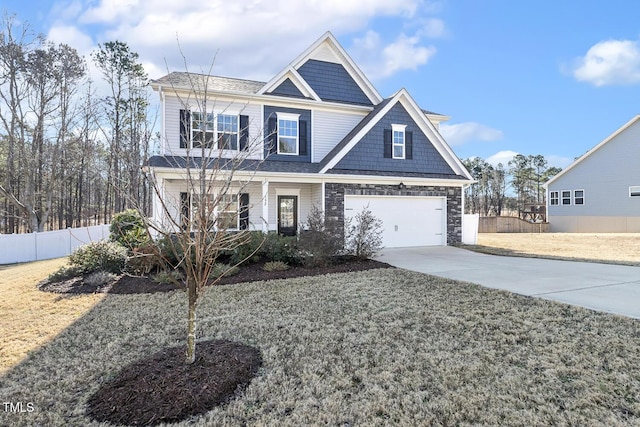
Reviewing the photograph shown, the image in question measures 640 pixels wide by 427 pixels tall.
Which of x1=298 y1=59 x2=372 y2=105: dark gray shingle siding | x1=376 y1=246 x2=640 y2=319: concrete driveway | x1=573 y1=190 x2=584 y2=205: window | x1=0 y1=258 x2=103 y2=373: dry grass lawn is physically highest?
x1=298 y1=59 x2=372 y2=105: dark gray shingle siding

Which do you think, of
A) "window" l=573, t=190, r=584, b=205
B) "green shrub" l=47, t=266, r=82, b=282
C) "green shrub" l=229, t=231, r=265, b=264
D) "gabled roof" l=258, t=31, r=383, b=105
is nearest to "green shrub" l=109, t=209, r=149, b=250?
"green shrub" l=47, t=266, r=82, b=282

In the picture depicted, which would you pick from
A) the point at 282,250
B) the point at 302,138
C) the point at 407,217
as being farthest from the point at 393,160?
the point at 282,250

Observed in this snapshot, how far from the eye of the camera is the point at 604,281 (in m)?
7.44

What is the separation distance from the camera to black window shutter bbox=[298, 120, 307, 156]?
13992 mm

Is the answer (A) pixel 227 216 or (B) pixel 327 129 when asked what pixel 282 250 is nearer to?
(A) pixel 227 216

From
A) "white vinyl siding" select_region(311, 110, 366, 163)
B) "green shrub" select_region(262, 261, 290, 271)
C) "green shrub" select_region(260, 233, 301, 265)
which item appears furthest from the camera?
"white vinyl siding" select_region(311, 110, 366, 163)

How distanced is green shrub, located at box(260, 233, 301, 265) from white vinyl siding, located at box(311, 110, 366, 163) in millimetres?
5233

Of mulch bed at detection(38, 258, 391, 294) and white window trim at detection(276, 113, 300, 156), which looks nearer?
mulch bed at detection(38, 258, 391, 294)

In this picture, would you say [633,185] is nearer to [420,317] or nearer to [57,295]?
[420,317]

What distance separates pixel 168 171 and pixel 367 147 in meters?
7.22

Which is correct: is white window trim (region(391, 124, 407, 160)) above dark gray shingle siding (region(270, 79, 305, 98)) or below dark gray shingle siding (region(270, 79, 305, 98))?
below

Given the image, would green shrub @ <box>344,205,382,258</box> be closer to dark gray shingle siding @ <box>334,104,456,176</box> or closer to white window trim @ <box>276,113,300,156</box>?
dark gray shingle siding @ <box>334,104,456,176</box>

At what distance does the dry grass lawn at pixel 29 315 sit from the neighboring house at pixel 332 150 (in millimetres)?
5664

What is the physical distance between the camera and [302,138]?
46.1 feet
